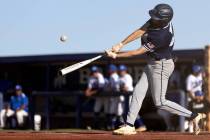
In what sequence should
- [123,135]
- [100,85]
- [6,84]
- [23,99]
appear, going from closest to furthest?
[123,135]
[100,85]
[23,99]
[6,84]

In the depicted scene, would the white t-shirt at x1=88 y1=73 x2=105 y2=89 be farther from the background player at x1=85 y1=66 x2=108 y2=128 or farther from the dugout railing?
the dugout railing

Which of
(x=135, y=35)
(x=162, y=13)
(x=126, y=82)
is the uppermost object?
(x=162, y=13)

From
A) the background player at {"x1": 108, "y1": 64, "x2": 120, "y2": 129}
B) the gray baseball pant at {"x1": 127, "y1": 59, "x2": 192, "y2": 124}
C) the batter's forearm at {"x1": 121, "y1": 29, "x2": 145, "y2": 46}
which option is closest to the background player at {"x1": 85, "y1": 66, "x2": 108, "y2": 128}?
the background player at {"x1": 108, "y1": 64, "x2": 120, "y2": 129}

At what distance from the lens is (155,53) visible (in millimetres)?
8234

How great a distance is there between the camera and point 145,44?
26.9 feet

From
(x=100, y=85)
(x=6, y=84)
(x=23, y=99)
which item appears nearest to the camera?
Result: (x=100, y=85)

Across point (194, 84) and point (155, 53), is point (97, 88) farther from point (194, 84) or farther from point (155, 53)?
point (155, 53)

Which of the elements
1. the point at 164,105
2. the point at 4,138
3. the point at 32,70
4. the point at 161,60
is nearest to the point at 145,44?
the point at 161,60

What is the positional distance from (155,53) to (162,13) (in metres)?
0.51

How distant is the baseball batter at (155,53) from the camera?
26.8 feet

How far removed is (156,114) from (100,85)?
1.71 m

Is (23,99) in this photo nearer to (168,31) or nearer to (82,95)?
(82,95)

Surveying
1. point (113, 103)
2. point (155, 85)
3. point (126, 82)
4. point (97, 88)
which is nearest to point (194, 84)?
point (126, 82)

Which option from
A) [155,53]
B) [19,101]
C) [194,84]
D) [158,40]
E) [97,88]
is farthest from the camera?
[19,101]
